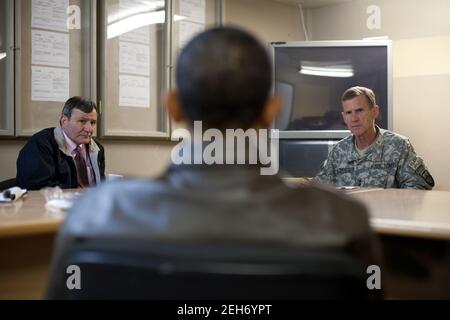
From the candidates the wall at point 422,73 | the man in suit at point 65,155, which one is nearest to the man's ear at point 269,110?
the man in suit at point 65,155

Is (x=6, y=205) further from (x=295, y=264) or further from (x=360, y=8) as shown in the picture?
(x=360, y=8)

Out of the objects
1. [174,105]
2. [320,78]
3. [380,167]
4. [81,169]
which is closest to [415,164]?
[380,167]

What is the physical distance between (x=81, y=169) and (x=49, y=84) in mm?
729

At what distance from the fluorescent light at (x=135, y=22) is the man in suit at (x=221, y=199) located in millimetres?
3164

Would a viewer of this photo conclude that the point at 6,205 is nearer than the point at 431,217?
No

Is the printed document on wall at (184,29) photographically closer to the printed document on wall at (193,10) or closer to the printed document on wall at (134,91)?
the printed document on wall at (193,10)

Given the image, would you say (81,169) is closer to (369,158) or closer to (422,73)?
(369,158)

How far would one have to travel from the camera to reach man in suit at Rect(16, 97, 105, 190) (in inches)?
112

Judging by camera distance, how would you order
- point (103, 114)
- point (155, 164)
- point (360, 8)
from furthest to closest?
point (360, 8), point (155, 164), point (103, 114)

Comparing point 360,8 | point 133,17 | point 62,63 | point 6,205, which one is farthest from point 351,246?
point 360,8

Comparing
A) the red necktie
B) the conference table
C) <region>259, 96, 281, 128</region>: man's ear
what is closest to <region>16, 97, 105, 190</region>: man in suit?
the red necktie

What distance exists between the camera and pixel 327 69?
14.7ft

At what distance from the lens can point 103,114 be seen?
3.72 m

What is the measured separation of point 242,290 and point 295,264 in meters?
0.09
